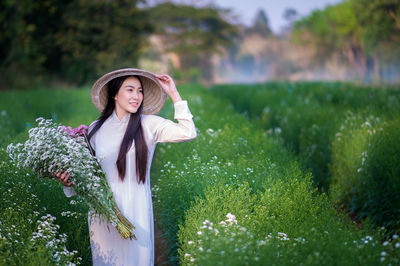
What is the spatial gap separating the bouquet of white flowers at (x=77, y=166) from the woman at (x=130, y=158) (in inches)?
4.2

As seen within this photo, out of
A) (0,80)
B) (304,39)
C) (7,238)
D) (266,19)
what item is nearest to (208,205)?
(7,238)

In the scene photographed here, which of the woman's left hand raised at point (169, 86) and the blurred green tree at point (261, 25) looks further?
the blurred green tree at point (261, 25)

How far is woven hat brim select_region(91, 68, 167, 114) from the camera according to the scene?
10.7 ft

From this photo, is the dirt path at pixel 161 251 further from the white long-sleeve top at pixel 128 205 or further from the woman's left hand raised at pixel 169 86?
the woman's left hand raised at pixel 169 86

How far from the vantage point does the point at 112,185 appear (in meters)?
3.11

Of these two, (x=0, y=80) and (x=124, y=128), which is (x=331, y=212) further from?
(x=0, y=80)

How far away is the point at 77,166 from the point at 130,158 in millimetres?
417

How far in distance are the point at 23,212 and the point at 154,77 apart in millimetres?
1543

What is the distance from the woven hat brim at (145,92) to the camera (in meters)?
3.27

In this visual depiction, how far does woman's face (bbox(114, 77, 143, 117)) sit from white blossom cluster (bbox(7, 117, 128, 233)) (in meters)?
0.42

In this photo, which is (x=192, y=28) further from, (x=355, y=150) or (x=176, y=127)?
(x=176, y=127)

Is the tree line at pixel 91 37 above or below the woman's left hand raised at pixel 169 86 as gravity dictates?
above

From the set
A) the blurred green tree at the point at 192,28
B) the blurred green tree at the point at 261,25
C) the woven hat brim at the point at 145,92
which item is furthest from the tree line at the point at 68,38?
the blurred green tree at the point at 261,25

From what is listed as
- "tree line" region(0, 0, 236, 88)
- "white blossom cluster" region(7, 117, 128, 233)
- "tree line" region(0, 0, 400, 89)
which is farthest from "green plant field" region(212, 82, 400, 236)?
"tree line" region(0, 0, 236, 88)
